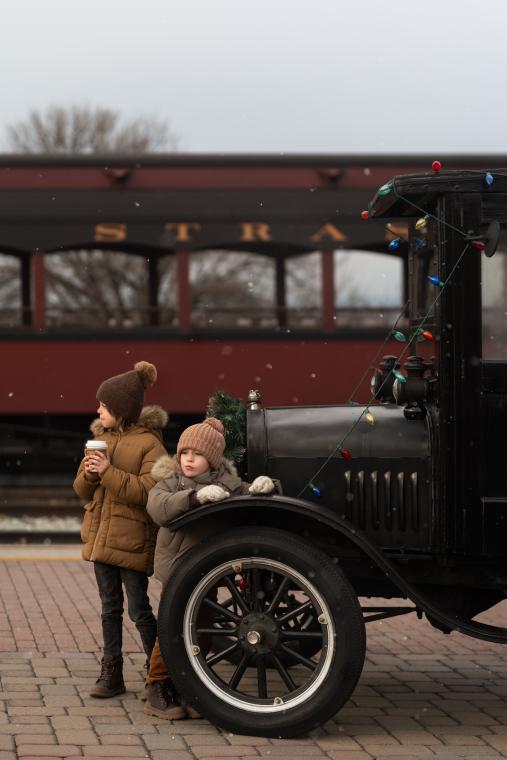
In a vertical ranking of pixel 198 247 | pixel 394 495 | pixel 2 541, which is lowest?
pixel 2 541

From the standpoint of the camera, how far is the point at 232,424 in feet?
16.9

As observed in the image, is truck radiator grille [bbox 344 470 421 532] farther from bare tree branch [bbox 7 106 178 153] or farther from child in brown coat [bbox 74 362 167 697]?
bare tree branch [bbox 7 106 178 153]

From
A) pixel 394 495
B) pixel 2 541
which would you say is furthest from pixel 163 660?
pixel 2 541

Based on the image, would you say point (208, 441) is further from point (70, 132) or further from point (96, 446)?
point (70, 132)

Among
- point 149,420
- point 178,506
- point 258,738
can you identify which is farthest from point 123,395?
point 258,738

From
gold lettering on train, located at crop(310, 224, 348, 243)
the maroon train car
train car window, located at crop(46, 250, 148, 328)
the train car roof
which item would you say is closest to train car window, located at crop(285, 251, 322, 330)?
the maroon train car

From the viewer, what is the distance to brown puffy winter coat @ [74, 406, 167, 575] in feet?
17.1

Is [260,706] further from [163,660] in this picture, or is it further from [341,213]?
[341,213]

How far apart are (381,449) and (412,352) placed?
0.49 metres

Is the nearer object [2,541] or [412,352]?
[412,352]

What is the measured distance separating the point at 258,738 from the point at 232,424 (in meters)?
1.21

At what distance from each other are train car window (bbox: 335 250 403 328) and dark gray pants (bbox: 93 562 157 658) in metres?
7.00

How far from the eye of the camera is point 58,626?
A: 693 cm

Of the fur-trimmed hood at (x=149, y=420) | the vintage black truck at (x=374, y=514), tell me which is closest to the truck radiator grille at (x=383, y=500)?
the vintage black truck at (x=374, y=514)
